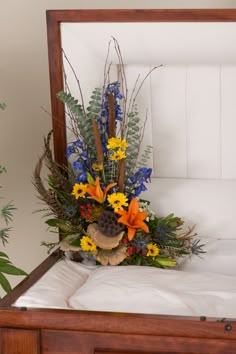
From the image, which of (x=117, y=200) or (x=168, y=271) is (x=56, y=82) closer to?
(x=117, y=200)

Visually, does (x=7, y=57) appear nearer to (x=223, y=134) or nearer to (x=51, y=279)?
(x=223, y=134)

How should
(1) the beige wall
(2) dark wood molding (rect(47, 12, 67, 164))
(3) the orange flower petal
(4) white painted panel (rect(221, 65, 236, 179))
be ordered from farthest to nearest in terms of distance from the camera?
(1) the beige wall
(4) white painted panel (rect(221, 65, 236, 179))
(2) dark wood molding (rect(47, 12, 67, 164))
(3) the orange flower petal

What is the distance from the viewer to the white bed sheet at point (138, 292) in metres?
1.77

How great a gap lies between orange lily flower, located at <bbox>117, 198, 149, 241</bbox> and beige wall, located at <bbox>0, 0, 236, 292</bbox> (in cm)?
74

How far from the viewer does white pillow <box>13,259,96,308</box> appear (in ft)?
5.83

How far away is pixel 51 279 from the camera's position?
1.92 metres

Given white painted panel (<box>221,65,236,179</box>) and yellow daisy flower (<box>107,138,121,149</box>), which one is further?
white painted panel (<box>221,65,236,179</box>)

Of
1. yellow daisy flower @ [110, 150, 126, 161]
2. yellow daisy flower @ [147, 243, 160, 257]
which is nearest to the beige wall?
yellow daisy flower @ [110, 150, 126, 161]

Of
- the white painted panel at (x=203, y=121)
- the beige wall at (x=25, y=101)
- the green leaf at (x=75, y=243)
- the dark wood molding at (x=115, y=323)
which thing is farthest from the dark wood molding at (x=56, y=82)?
the dark wood molding at (x=115, y=323)

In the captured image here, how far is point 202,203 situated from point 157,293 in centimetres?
56

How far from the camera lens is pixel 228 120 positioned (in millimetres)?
2287

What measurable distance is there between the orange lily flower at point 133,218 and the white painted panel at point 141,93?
1.04 ft

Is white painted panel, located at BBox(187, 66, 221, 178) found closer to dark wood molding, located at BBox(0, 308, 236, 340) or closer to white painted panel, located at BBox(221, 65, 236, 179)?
white painted panel, located at BBox(221, 65, 236, 179)

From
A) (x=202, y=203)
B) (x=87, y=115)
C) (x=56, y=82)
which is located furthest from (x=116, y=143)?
(x=202, y=203)
